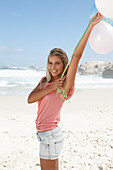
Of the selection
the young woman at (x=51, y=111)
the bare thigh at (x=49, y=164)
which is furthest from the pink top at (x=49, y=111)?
the bare thigh at (x=49, y=164)

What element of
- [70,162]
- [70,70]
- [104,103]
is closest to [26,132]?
[70,162]

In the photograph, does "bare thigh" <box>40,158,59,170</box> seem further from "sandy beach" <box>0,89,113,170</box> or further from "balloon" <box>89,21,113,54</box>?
"sandy beach" <box>0,89,113,170</box>

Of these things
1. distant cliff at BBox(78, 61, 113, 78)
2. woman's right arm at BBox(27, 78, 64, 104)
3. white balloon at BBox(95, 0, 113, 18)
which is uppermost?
distant cliff at BBox(78, 61, 113, 78)

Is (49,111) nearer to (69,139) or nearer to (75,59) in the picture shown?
(75,59)

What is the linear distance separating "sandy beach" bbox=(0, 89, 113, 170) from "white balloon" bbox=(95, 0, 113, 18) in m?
2.33

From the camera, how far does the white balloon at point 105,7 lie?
1479 millimetres

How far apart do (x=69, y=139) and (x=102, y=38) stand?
2.77 metres

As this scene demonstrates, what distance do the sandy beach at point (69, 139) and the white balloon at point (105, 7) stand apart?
7.64 feet

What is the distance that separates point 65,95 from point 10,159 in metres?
2.06

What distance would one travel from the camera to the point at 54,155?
180 cm

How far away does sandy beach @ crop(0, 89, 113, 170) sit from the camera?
10.4 ft

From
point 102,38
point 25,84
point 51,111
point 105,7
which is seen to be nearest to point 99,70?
point 25,84

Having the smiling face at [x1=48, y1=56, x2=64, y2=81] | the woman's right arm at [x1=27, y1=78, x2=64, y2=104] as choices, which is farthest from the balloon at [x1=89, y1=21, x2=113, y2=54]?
the woman's right arm at [x1=27, y1=78, x2=64, y2=104]

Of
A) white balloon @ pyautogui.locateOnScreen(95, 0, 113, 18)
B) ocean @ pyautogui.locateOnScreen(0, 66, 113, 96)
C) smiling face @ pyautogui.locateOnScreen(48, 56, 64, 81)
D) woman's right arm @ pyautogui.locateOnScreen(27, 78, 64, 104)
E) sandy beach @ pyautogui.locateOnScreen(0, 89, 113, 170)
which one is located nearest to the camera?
white balloon @ pyautogui.locateOnScreen(95, 0, 113, 18)
